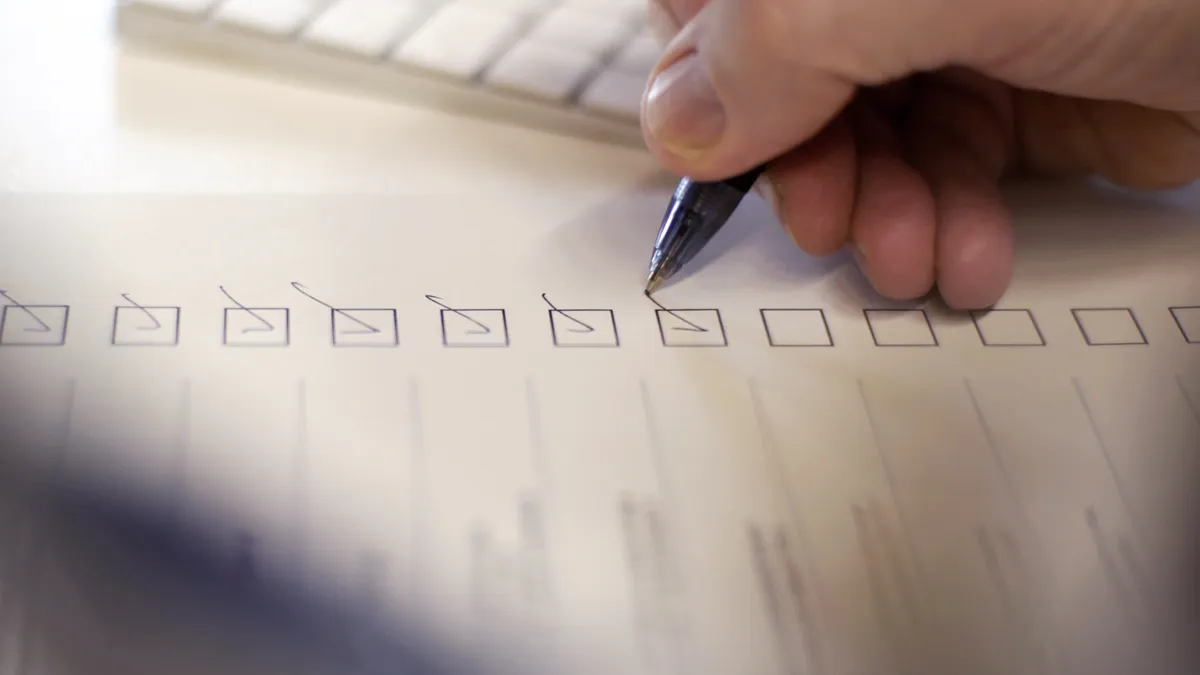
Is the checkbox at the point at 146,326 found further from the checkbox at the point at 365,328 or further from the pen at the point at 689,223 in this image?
the pen at the point at 689,223

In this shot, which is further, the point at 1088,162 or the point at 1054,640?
the point at 1088,162

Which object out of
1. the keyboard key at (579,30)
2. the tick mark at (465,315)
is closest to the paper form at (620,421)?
the tick mark at (465,315)

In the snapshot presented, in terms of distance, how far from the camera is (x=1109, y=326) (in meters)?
0.35

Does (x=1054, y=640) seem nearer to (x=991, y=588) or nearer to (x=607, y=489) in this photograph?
(x=991, y=588)

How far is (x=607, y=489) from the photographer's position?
29 centimetres

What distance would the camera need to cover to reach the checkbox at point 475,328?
32cm

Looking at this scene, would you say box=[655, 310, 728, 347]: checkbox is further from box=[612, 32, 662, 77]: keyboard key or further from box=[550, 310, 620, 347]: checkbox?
box=[612, 32, 662, 77]: keyboard key

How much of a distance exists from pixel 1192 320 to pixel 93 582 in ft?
1.27

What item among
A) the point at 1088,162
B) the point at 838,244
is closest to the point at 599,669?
the point at 838,244

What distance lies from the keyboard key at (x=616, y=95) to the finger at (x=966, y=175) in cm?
12

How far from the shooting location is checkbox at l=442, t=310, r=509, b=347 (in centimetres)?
32

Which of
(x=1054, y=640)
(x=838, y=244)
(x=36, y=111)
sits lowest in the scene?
(x=1054, y=640)

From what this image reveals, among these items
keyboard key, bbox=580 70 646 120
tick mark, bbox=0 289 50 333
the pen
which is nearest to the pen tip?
the pen

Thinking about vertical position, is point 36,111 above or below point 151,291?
above
